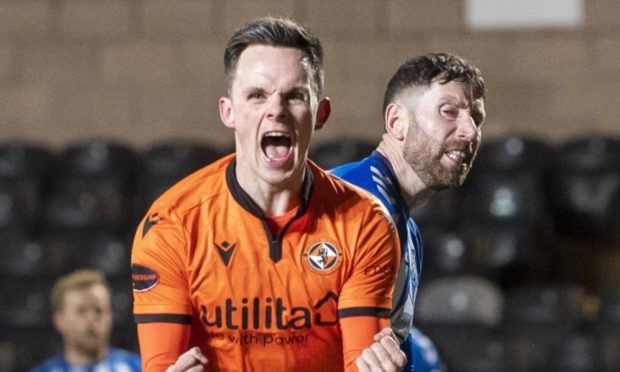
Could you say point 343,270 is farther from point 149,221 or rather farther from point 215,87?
point 215,87

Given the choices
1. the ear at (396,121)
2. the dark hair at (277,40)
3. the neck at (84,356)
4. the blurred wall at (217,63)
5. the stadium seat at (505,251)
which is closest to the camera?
the dark hair at (277,40)

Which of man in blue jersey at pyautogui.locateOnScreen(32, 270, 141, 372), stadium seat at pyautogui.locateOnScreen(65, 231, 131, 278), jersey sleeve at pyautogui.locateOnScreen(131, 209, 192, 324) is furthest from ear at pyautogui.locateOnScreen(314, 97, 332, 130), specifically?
stadium seat at pyautogui.locateOnScreen(65, 231, 131, 278)

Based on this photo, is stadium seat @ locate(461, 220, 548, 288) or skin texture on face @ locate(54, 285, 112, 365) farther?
stadium seat @ locate(461, 220, 548, 288)

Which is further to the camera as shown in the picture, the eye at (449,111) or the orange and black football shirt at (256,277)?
the eye at (449,111)

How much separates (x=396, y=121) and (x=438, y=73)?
0.66 feet

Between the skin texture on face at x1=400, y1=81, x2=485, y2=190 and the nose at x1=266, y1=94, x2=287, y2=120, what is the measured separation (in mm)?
899

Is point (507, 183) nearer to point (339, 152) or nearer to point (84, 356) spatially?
point (339, 152)

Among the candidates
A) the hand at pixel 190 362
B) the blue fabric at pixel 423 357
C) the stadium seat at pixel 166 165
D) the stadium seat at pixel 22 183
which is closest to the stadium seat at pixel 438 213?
the stadium seat at pixel 166 165

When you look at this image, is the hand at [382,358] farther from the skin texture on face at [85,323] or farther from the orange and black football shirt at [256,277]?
the skin texture on face at [85,323]

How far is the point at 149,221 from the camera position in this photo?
2992 mm

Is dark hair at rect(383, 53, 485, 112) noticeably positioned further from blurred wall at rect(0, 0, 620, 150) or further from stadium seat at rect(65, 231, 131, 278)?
blurred wall at rect(0, 0, 620, 150)

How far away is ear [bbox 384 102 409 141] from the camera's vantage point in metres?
3.82

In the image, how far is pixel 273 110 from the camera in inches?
116

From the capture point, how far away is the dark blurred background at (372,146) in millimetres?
6891
